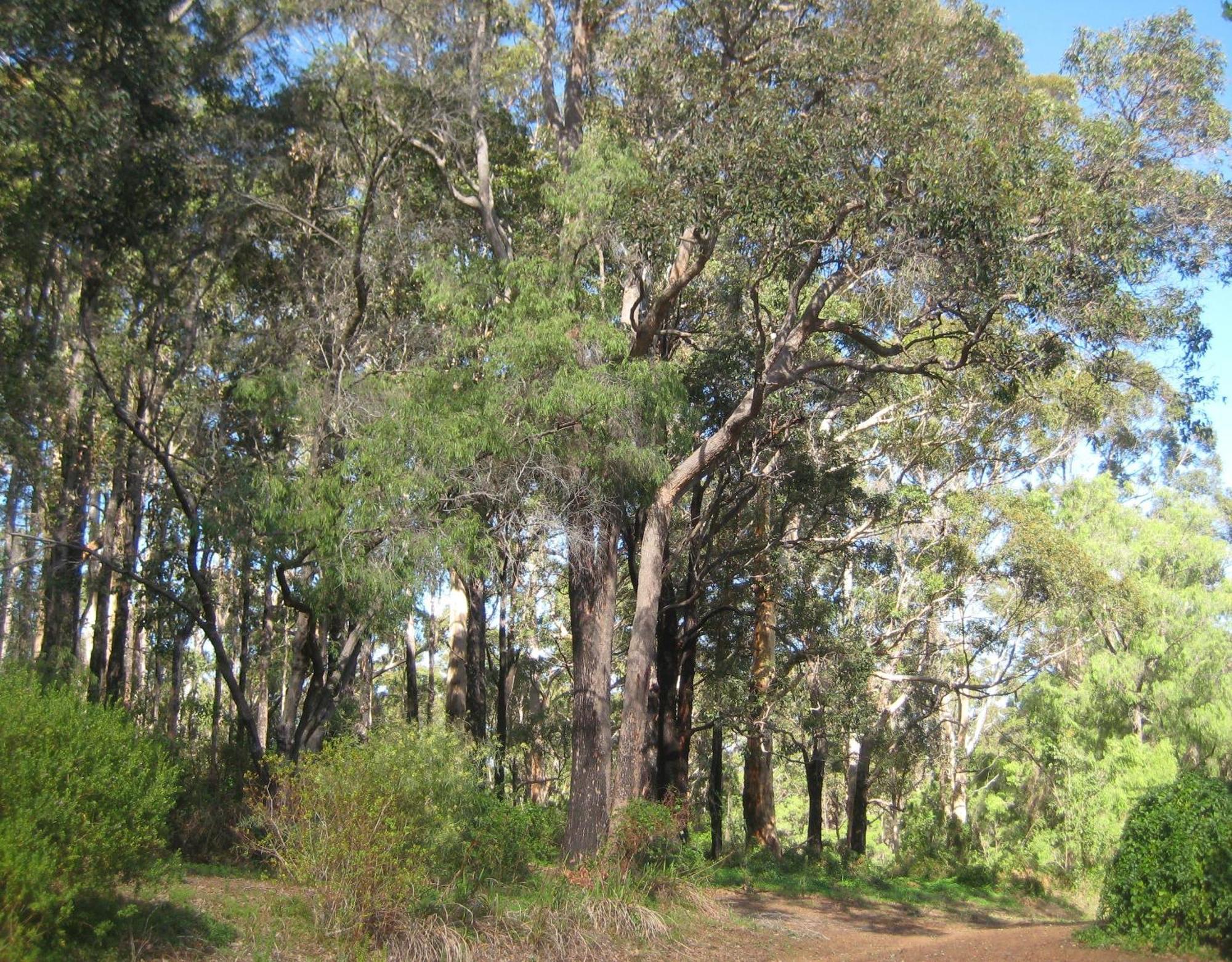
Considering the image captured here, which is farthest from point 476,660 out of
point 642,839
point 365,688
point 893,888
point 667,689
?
point 365,688

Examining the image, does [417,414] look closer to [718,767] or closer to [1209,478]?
[718,767]

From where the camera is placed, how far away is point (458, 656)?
66.0 feet

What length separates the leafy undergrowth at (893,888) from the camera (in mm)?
17438

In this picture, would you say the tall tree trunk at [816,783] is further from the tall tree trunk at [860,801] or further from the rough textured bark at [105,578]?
the rough textured bark at [105,578]

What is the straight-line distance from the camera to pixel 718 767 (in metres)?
23.2

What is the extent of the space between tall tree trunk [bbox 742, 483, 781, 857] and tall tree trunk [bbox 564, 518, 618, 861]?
20.5 feet

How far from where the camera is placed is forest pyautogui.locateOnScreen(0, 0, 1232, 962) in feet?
30.9

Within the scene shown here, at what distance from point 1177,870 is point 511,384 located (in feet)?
27.3

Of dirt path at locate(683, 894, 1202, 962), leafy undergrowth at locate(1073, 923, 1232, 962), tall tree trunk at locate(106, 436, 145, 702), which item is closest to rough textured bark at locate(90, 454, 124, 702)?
tall tree trunk at locate(106, 436, 145, 702)

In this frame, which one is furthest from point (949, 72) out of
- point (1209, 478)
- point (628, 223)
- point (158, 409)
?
point (1209, 478)

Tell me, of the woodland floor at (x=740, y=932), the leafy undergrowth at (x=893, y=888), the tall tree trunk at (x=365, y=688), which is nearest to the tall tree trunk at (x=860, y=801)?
the leafy undergrowth at (x=893, y=888)

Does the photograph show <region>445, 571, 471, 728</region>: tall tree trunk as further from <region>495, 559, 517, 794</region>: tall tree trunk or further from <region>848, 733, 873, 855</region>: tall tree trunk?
<region>848, 733, 873, 855</region>: tall tree trunk

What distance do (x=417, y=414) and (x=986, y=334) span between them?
7103 mm

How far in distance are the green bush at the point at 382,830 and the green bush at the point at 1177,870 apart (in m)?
6.16
